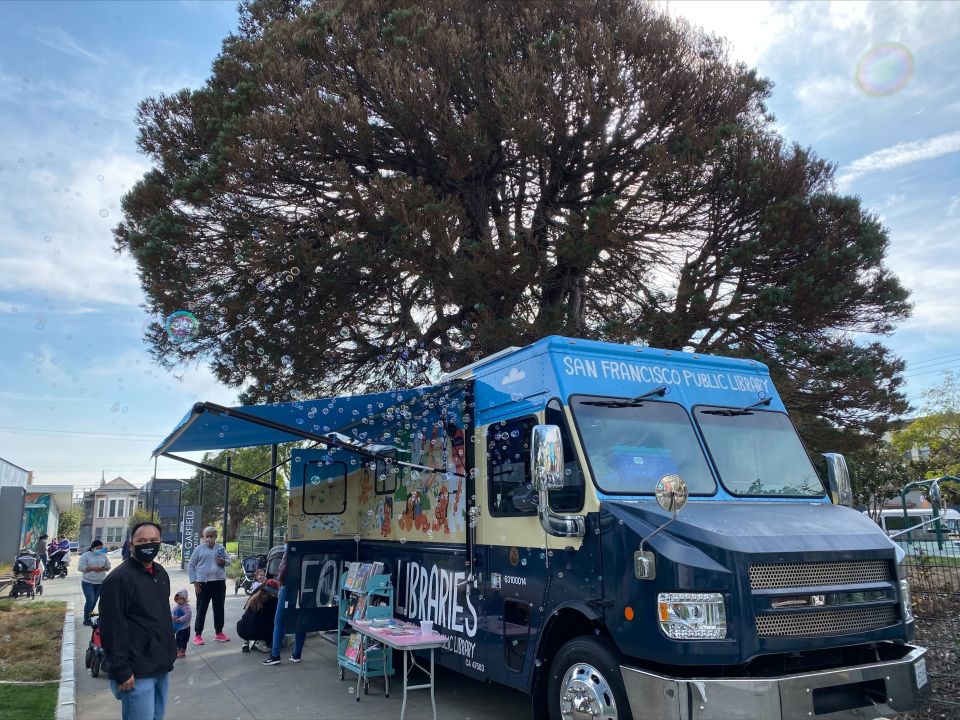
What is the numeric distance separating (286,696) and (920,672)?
609cm

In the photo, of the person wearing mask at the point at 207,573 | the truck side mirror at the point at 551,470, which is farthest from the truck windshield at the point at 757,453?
the person wearing mask at the point at 207,573

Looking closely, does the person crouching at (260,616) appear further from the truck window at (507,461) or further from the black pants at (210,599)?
the truck window at (507,461)

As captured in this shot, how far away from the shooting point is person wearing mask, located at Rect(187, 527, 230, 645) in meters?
11.2

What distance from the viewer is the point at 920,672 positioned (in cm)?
482

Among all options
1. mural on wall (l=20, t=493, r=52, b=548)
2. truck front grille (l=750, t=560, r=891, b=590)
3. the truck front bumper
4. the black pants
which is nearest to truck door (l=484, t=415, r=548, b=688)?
the truck front bumper

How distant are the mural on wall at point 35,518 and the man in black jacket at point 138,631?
36115mm

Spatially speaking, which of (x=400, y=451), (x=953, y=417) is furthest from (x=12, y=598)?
(x=953, y=417)

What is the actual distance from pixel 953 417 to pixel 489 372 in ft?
98.6

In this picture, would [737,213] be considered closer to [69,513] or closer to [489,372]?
[489,372]

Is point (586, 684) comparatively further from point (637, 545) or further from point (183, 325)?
point (183, 325)

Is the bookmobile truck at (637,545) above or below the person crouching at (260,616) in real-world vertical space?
above

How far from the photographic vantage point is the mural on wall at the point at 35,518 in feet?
124

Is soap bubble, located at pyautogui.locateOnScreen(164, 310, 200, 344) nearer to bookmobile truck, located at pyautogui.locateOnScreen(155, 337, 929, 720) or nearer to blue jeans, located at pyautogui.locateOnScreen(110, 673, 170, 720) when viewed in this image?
bookmobile truck, located at pyautogui.locateOnScreen(155, 337, 929, 720)

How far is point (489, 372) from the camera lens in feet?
22.1
